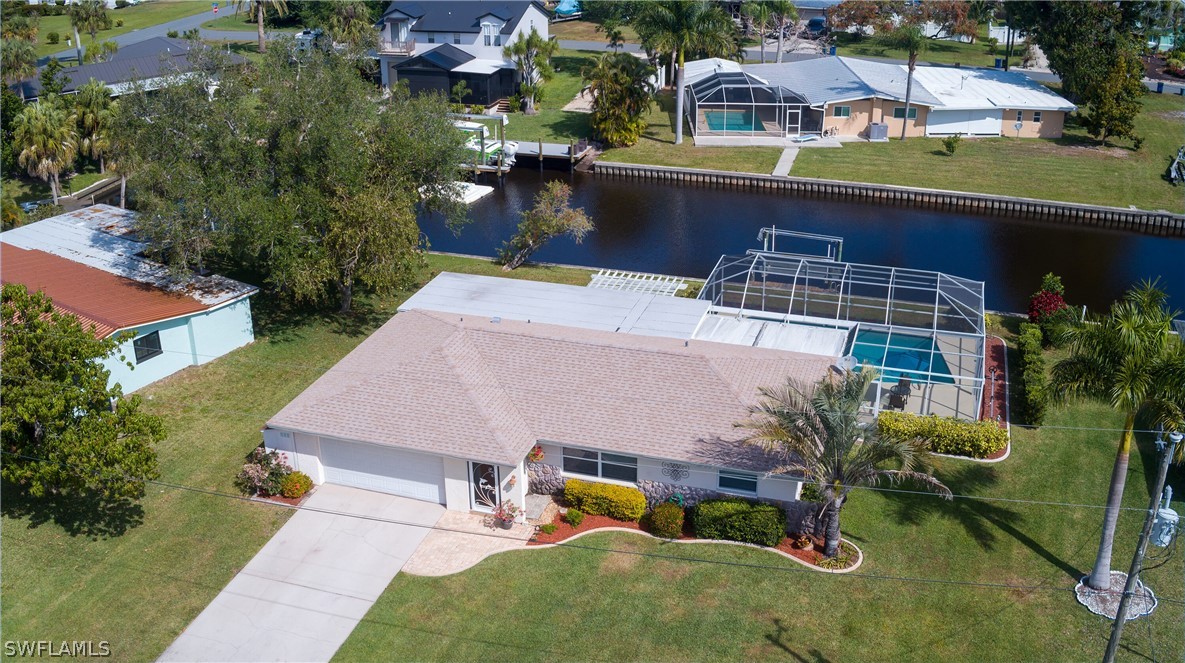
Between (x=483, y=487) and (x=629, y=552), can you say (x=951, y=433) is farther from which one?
Answer: (x=483, y=487)

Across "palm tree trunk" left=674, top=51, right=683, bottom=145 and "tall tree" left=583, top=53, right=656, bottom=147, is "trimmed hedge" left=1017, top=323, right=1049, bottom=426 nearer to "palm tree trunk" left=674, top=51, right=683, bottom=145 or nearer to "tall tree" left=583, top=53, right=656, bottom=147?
"palm tree trunk" left=674, top=51, right=683, bottom=145

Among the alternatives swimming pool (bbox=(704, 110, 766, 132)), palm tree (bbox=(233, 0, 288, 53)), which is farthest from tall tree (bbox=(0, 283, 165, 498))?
palm tree (bbox=(233, 0, 288, 53))

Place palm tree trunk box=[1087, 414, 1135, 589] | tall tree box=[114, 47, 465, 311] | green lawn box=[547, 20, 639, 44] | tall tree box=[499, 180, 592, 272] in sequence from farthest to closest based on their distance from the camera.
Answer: green lawn box=[547, 20, 639, 44] < tall tree box=[499, 180, 592, 272] < tall tree box=[114, 47, 465, 311] < palm tree trunk box=[1087, 414, 1135, 589]

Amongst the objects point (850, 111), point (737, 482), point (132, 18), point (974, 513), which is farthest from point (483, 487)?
point (132, 18)

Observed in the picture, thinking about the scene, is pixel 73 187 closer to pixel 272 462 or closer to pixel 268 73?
pixel 268 73

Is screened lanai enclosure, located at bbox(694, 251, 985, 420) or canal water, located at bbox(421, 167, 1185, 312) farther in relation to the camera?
canal water, located at bbox(421, 167, 1185, 312)

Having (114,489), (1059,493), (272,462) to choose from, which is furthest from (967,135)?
(114,489)

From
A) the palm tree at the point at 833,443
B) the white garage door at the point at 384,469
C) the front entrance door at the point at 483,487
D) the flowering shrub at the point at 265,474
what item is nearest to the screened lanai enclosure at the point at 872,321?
the palm tree at the point at 833,443

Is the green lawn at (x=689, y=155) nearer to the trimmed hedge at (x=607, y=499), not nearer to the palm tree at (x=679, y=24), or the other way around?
the palm tree at (x=679, y=24)
